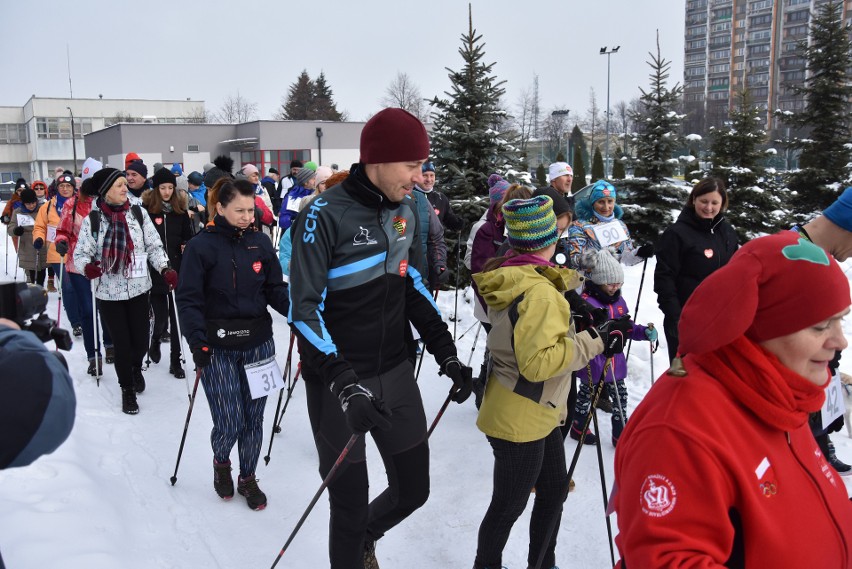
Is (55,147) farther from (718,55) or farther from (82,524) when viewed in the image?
(718,55)

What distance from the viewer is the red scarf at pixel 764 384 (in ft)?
5.21

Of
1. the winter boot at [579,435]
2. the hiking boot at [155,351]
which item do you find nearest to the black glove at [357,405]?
the winter boot at [579,435]

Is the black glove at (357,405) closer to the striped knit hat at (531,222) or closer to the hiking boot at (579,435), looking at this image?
the striped knit hat at (531,222)

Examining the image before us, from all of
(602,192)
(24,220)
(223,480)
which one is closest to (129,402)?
(223,480)

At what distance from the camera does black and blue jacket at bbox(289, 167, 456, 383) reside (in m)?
2.85

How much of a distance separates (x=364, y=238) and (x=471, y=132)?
7.74 meters

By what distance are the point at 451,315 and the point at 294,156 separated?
36207 millimetres

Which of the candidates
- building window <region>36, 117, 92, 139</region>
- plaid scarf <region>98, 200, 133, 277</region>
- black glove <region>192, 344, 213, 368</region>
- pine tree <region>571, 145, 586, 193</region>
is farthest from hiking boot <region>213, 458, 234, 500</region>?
building window <region>36, 117, 92, 139</region>

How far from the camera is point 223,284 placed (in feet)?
14.3

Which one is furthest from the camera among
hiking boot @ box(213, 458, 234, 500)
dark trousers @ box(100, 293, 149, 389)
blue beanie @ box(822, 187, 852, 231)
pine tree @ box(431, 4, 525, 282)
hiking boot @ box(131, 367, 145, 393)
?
pine tree @ box(431, 4, 525, 282)

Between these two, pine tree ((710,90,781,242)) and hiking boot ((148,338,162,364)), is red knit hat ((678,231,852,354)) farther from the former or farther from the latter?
pine tree ((710,90,781,242))

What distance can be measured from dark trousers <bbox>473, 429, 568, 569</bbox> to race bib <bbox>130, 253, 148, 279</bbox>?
4100 mm

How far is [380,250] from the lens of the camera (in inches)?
119

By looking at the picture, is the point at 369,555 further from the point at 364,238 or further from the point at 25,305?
the point at 25,305
